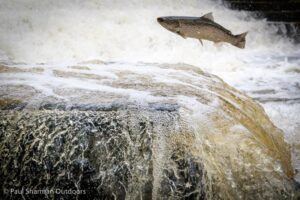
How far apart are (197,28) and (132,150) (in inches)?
77.1

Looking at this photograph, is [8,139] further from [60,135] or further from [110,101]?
[110,101]

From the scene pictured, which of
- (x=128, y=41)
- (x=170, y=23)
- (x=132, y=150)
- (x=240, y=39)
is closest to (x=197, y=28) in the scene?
(x=170, y=23)

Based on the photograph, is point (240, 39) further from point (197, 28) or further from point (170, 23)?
point (170, 23)

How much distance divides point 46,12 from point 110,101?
241 inches

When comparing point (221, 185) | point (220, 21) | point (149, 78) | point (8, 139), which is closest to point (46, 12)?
point (220, 21)

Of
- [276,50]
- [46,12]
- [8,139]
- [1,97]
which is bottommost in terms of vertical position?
[276,50]

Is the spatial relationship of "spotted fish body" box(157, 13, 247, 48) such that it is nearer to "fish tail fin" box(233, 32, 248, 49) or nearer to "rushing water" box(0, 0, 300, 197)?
"fish tail fin" box(233, 32, 248, 49)

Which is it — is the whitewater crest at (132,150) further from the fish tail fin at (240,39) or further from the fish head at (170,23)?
the fish tail fin at (240,39)

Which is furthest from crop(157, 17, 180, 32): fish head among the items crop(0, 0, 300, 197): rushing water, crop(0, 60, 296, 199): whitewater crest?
crop(0, 0, 300, 197): rushing water

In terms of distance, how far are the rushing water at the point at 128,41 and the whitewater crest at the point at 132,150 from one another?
3788 millimetres

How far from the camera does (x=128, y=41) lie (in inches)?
324

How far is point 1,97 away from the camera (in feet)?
10.1

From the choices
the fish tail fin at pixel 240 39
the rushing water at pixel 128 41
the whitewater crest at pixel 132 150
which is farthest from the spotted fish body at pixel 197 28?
the rushing water at pixel 128 41

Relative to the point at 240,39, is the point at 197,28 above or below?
above
